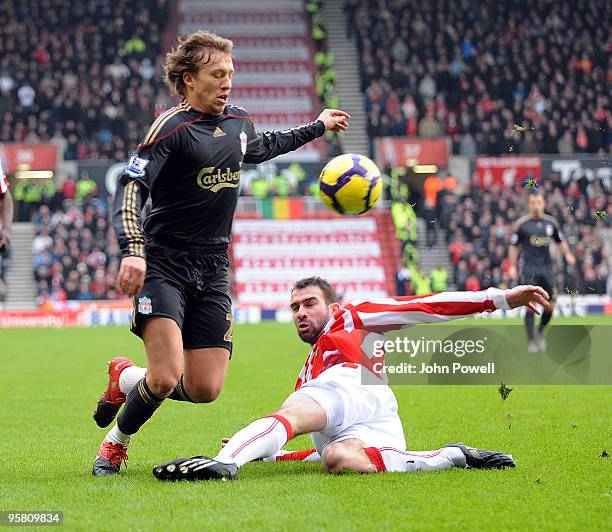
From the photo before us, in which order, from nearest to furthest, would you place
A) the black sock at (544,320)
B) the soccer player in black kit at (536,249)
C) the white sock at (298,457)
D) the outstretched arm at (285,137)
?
the outstretched arm at (285,137)
the white sock at (298,457)
the soccer player in black kit at (536,249)
the black sock at (544,320)

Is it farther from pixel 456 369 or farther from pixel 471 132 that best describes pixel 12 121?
pixel 456 369

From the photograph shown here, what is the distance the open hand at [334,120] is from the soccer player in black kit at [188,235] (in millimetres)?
740

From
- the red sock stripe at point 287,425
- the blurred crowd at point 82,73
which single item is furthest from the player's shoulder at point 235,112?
the blurred crowd at point 82,73

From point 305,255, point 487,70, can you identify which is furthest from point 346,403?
point 487,70

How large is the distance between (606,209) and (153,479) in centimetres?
408

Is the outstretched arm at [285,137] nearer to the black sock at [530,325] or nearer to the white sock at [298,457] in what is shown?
the white sock at [298,457]

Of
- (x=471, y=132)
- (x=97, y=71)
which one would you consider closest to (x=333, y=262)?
(x=471, y=132)

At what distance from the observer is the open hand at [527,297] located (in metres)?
5.29

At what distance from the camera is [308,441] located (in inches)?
304

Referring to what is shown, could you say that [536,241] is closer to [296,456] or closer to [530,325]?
[530,325]

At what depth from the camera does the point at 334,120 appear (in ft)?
22.6

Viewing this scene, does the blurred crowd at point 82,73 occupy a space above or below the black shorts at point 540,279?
above

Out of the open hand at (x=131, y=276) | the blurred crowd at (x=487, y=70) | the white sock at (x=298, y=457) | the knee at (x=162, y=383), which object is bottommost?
the white sock at (x=298, y=457)

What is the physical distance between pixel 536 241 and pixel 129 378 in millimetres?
9260
